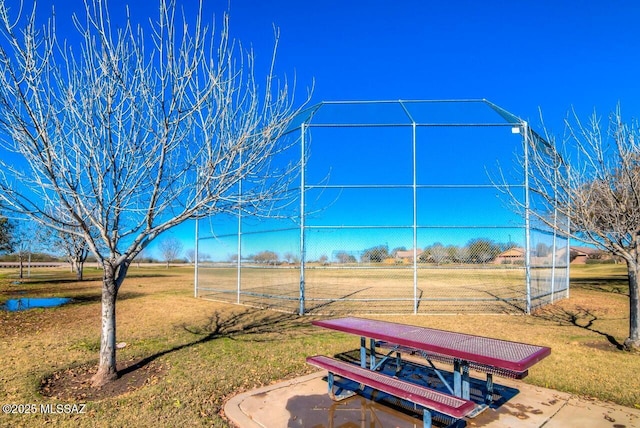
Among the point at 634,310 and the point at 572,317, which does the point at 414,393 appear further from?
the point at 572,317

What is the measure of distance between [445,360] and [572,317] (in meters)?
7.32

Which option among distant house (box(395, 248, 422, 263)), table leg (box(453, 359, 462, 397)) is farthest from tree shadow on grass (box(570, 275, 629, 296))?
table leg (box(453, 359, 462, 397))

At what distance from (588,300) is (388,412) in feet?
42.4

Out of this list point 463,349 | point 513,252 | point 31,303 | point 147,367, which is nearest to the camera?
point 463,349

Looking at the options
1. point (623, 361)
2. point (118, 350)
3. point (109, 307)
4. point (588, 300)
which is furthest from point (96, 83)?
A: point (588, 300)

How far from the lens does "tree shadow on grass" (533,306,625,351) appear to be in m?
8.96

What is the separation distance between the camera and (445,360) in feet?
Answer: 16.9

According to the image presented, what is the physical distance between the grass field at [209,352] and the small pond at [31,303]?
1169mm

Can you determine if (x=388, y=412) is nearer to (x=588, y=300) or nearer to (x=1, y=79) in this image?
(x=1, y=79)

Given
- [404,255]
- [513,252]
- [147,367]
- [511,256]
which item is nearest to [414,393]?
[147,367]

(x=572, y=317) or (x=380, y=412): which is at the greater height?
(x=380, y=412)

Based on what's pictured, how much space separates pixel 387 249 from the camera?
12.1m

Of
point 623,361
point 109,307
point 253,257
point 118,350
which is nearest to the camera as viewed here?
point 109,307

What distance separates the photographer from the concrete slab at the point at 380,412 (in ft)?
13.3
